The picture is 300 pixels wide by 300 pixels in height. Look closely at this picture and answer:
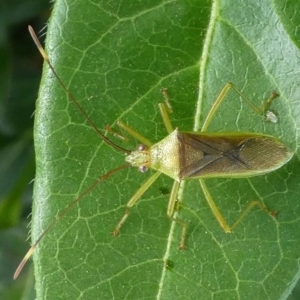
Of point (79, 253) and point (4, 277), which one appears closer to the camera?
point (79, 253)

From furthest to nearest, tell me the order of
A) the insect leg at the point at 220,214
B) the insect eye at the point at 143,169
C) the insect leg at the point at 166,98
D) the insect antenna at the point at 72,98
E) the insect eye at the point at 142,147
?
the insect eye at the point at 142,147, the insect eye at the point at 143,169, the insect leg at the point at 220,214, the insect leg at the point at 166,98, the insect antenna at the point at 72,98

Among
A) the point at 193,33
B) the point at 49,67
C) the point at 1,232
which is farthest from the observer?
the point at 1,232

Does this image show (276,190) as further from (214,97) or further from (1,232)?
(1,232)

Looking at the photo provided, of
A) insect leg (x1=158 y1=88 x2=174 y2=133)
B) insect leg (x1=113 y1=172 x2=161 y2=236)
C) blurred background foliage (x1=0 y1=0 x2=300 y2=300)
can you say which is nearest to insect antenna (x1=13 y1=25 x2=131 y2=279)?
insect leg (x1=113 y1=172 x2=161 y2=236)

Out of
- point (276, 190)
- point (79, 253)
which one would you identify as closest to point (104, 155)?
point (79, 253)

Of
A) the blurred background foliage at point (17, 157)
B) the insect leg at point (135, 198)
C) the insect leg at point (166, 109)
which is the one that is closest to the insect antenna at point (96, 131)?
the insect leg at point (135, 198)

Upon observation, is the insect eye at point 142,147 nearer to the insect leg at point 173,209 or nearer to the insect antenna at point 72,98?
the insect antenna at point 72,98
